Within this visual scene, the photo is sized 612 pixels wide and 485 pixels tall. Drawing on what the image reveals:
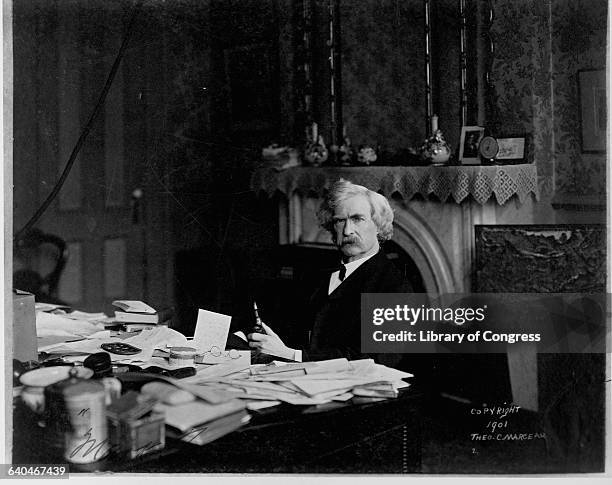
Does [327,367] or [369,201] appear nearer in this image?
[327,367]

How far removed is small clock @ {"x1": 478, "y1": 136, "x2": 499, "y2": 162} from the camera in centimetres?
229

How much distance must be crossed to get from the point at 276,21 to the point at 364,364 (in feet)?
3.93

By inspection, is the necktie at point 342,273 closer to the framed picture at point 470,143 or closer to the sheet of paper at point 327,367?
the sheet of paper at point 327,367

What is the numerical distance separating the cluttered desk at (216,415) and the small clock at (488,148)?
2.86ft

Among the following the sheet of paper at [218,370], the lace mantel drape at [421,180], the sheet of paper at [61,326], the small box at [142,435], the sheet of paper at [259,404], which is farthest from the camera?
the lace mantel drape at [421,180]

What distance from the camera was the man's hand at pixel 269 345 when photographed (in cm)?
197

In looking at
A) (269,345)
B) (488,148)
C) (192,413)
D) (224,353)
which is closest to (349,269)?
(269,345)

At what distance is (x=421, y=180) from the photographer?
2.43 meters

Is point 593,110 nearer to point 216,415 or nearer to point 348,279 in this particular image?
point 348,279

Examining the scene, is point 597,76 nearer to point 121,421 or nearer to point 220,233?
point 220,233

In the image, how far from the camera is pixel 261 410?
5.08 feet

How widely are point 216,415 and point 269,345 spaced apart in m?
0.52

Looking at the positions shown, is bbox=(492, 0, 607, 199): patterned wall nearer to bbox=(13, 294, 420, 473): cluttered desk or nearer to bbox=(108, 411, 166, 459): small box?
bbox=(13, 294, 420, 473): cluttered desk

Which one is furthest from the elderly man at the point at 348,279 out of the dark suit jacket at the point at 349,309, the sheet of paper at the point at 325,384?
the sheet of paper at the point at 325,384
